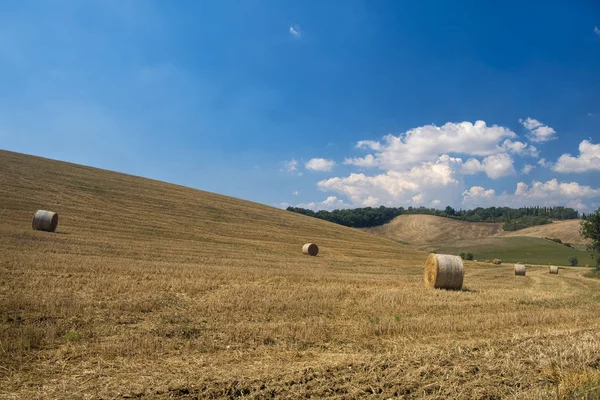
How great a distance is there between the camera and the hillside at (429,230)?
83.4 metres

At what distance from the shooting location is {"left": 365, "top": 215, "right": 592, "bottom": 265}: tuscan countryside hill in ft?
213

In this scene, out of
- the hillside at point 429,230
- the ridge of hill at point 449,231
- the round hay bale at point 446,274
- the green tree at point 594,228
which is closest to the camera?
the round hay bale at point 446,274

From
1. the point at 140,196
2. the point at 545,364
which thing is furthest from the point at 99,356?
the point at 140,196

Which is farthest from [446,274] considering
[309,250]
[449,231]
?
[449,231]

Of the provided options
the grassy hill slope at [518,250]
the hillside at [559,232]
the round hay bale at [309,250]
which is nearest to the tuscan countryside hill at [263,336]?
the round hay bale at [309,250]

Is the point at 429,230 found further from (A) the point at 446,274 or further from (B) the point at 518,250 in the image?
(A) the point at 446,274

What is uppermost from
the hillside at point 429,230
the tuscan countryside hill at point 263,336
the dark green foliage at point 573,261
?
the hillside at point 429,230

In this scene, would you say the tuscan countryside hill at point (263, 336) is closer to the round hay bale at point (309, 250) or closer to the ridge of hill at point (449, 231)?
the round hay bale at point (309, 250)

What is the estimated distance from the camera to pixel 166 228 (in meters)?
28.7

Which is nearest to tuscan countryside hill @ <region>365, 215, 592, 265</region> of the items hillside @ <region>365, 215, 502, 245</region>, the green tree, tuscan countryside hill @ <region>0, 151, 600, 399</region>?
hillside @ <region>365, 215, 502, 245</region>

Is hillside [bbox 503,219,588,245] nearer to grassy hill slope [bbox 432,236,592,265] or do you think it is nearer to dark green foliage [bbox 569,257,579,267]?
grassy hill slope [bbox 432,236,592,265]

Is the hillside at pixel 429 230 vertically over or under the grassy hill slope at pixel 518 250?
over

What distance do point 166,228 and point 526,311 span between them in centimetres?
2424

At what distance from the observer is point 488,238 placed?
3169 inches
